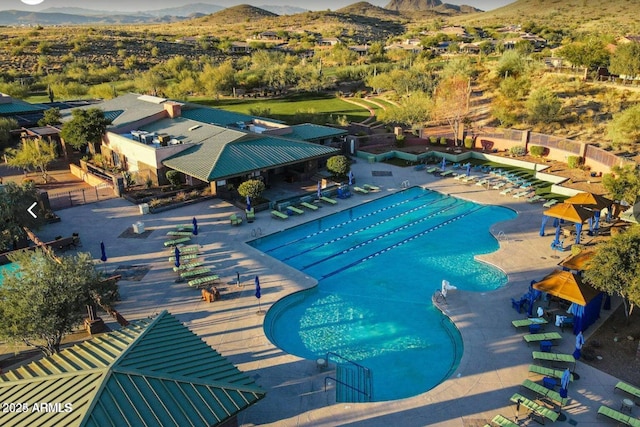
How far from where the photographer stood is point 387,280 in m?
20.9

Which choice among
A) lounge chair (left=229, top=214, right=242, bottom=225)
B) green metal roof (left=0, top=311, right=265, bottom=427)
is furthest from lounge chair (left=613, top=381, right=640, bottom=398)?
lounge chair (left=229, top=214, right=242, bottom=225)

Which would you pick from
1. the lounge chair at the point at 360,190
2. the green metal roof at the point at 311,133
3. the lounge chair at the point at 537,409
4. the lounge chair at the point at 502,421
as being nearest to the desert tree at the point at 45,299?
the lounge chair at the point at 502,421

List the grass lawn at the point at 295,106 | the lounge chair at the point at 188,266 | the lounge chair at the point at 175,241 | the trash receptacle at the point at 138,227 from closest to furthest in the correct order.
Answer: the lounge chair at the point at 188,266 < the lounge chair at the point at 175,241 < the trash receptacle at the point at 138,227 < the grass lawn at the point at 295,106

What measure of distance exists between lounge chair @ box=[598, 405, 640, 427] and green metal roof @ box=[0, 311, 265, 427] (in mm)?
9399

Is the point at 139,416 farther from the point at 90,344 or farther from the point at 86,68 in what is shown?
the point at 86,68

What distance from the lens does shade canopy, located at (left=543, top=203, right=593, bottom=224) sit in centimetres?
2211

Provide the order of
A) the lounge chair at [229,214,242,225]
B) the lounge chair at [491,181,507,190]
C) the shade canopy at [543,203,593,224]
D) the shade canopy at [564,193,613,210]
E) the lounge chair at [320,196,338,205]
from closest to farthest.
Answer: the shade canopy at [543,203,593,224]
the shade canopy at [564,193,613,210]
the lounge chair at [229,214,242,225]
the lounge chair at [320,196,338,205]
the lounge chair at [491,181,507,190]

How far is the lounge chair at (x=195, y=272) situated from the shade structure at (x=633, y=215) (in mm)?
20711

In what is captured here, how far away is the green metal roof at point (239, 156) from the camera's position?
27703 millimetres

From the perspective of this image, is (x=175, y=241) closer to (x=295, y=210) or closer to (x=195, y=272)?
(x=195, y=272)

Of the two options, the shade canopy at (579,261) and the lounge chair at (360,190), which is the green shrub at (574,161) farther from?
the shade canopy at (579,261)

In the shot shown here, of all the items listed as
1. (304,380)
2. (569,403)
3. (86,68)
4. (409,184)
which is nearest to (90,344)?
(304,380)

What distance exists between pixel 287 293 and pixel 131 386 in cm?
948

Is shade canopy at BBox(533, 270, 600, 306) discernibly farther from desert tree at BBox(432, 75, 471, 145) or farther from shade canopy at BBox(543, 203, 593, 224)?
desert tree at BBox(432, 75, 471, 145)
